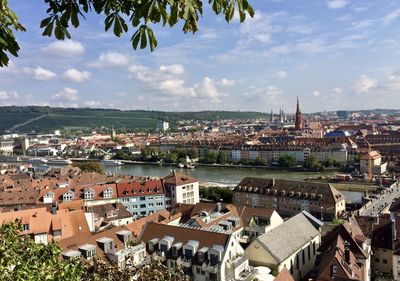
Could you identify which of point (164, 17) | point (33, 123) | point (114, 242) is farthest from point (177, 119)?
point (164, 17)

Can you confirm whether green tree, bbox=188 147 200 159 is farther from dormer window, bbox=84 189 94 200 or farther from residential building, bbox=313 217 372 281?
residential building, bbox=313 217 372 281

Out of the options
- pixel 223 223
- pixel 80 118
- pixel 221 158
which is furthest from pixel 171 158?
pixel 80 118

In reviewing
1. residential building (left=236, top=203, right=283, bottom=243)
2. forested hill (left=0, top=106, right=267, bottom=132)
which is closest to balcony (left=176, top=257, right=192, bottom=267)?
residential building (left=236, top=203, right=283, bottom=243)

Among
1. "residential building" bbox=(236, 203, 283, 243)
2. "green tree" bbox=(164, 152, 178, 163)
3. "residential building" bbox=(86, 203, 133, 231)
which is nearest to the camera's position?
"residential building" bbox=(236, 203, 283, 243)

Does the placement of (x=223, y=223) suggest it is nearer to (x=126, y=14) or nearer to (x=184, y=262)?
(x=184, y=262)

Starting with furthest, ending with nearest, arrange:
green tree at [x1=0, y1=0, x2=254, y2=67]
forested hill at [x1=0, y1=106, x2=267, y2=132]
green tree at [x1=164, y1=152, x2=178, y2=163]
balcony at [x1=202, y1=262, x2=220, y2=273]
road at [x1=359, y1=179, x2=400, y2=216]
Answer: forested hill at [x1=0, y1=106, x2=267, y2=132]
green tree at [x1=164, y1=152, x2=178, y2=163]
road at [x1=359, y1=179, x2=400, y2=216]
balcony at [x1=202, y1=262, x2=220, y2=273]
green tree at [x1=0, y1=0, x2=254, y2=67]

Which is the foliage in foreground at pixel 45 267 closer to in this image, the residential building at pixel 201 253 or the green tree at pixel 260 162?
the residential building at pixel 201 253

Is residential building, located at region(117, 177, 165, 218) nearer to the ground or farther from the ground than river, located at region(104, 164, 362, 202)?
farther from the ground

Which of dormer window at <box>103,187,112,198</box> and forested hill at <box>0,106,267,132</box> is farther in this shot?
forested hill at <box>0,106,267,132</box>
